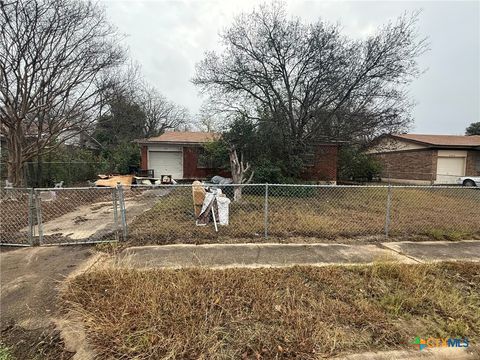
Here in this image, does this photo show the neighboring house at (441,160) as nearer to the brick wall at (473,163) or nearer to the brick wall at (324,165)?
the brick wall at (473,163)

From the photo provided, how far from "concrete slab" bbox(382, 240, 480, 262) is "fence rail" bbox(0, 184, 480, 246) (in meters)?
0.38

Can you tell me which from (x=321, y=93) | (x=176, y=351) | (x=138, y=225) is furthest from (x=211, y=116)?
(x=176, y=351)

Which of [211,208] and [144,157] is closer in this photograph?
[211,208]

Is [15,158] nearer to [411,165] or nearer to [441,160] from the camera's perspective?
[411,165]

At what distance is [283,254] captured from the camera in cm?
Answer: 439

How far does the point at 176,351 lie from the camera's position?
2.15m

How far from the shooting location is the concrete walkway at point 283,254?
3988 mm

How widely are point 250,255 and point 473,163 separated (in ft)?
80.7

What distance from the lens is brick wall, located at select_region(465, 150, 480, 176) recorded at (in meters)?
20.2

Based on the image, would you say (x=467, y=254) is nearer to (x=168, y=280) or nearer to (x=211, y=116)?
(x=168, y=280)

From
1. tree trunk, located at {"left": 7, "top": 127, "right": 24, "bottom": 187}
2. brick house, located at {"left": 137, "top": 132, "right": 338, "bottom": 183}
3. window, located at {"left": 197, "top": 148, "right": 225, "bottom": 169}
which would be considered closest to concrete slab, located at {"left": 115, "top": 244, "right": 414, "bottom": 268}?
tree trunk, located at {"left": 7, "top": 127, "right": 24, "bottom": 187}

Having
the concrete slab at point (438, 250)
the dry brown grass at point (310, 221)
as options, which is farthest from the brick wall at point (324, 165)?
the concrete slab at point (438, 250)

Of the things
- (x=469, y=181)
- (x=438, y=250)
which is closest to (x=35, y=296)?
(x=438, y=250)

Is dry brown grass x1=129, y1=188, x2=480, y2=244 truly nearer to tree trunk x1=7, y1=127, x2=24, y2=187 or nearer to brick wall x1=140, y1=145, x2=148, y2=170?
tree trunk x1=7, y1=127, x2=24, y2=187
